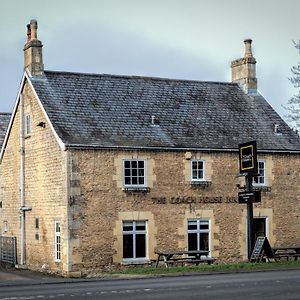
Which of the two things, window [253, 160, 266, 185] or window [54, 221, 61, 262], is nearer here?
window [54, 221, 61, 262]

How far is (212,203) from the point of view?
33.3 metres

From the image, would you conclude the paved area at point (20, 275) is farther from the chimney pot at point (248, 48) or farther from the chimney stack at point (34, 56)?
the chimney pot at point (248, 48)

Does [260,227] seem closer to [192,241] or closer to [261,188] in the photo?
[261,188]

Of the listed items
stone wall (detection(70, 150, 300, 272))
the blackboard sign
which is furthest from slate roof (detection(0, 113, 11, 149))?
the blackboard sign

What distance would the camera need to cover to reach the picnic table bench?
109ft

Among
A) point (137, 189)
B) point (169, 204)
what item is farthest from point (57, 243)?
point (169, 204)

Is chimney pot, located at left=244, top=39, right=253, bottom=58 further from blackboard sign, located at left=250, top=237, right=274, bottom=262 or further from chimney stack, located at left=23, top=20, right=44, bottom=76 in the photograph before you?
blackboard sign, located at left=250, top=237, right=274, bottom=262

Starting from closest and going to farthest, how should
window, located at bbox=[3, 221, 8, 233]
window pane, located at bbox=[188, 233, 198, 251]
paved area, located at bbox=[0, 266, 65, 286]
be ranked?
paved area, located at bbox=[0, 266, 65, 286] → window pane, located at bbox=[188, 233, 198, 251] → window, located at bbox=[3, 221, 8, 233]

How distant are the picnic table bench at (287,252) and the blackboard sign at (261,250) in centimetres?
157

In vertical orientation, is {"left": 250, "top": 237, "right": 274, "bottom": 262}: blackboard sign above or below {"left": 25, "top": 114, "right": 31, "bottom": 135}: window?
below

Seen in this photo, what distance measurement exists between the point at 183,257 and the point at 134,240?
241cm

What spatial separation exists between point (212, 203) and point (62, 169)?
7022mm

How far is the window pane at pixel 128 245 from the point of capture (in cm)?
3155

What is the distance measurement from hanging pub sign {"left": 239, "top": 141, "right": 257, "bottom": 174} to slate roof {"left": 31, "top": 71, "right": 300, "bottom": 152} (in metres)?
2.71
